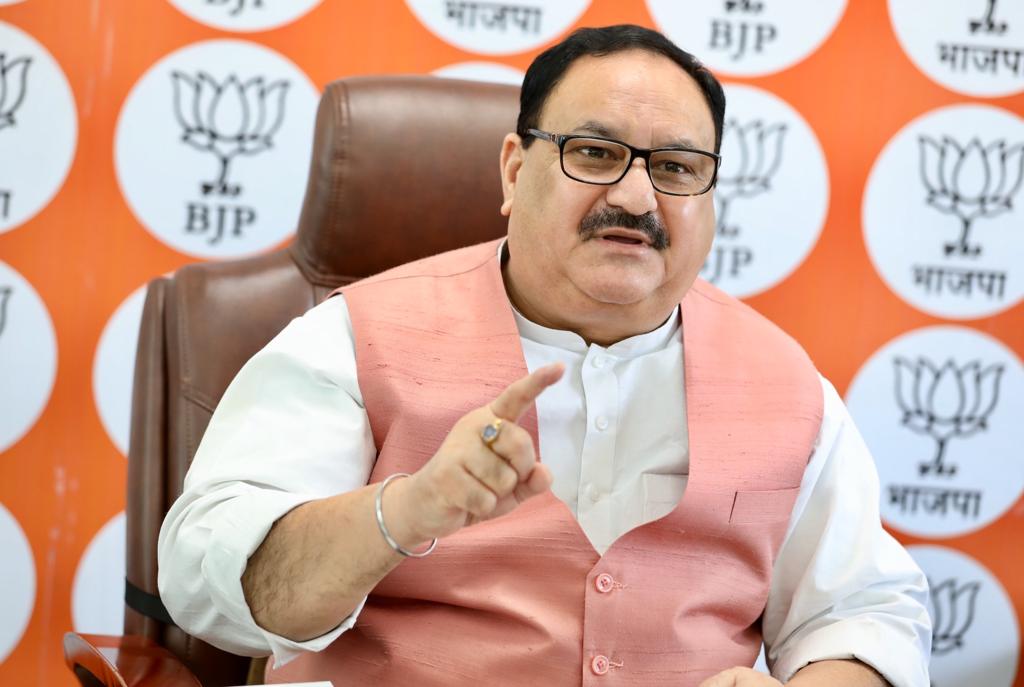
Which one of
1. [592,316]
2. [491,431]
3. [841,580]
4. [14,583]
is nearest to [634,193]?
[592,316]

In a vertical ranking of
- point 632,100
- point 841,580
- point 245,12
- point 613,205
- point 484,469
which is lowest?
point 841,580

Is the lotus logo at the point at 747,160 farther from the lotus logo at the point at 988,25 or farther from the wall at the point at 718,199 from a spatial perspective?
the lotus logo at the point at 988,25

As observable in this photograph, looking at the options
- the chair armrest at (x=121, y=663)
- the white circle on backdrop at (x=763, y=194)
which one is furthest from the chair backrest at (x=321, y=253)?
the white circle on backdrop at (x=763, y=194)

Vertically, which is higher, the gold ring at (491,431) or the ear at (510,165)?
the ear at (510,165)

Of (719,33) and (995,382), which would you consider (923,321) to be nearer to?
(995,382)

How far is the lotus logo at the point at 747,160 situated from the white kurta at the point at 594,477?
0.67 metres

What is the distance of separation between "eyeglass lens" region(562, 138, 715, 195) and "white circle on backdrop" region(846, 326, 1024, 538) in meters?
0.92

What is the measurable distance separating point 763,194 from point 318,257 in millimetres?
901

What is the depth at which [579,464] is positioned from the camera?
1.44 meters

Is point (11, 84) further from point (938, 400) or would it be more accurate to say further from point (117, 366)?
point (938, 400)

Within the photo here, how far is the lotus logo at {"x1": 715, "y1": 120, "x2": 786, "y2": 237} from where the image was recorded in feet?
7.04

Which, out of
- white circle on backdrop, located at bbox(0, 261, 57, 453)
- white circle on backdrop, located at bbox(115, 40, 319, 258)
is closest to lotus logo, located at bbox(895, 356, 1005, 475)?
white circle on backdrop, located at bbox(115, 40, 319, 258)

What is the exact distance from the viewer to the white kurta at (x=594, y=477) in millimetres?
1294

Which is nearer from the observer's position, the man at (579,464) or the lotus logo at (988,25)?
the man at (579,464)
